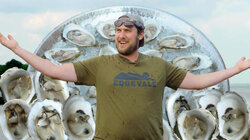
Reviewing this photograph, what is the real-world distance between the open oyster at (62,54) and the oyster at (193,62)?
1.16m

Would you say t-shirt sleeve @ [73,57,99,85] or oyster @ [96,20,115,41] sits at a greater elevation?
oyster @ [96,20,115,41]

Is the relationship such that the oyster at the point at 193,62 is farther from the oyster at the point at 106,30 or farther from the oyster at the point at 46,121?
the oyster at the point at 46,121

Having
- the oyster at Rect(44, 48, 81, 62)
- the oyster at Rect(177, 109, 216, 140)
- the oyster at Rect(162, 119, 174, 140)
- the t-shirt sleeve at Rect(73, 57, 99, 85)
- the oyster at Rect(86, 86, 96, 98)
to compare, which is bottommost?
the oyster at Rect(162, 119, 174, 140)

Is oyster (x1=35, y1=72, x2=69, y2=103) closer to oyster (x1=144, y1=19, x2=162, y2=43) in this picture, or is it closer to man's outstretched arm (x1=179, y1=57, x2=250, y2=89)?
oyster (x1=144, y1=19, x2=162, y2=43)

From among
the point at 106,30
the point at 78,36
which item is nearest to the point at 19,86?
the point at 78,36

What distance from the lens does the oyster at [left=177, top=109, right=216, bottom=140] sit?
10.7 feet

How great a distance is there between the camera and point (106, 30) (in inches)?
166

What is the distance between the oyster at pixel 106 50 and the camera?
4016mm

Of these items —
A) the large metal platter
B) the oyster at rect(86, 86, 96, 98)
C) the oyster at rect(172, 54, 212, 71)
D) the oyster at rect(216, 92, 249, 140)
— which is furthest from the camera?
the large metal platter

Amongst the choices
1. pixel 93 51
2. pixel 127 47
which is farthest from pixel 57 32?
pixel 127 47

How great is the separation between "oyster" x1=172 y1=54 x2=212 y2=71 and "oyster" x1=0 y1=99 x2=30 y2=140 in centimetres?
177

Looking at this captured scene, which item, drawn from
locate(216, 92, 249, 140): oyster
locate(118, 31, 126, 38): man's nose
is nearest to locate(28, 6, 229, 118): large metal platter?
locate(216, 92, 249, 140): oyster

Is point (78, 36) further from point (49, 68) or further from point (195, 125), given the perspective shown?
point (49, 68)

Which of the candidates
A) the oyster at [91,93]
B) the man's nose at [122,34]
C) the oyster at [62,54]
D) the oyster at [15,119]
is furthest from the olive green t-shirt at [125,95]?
the oyster at [62,54]
